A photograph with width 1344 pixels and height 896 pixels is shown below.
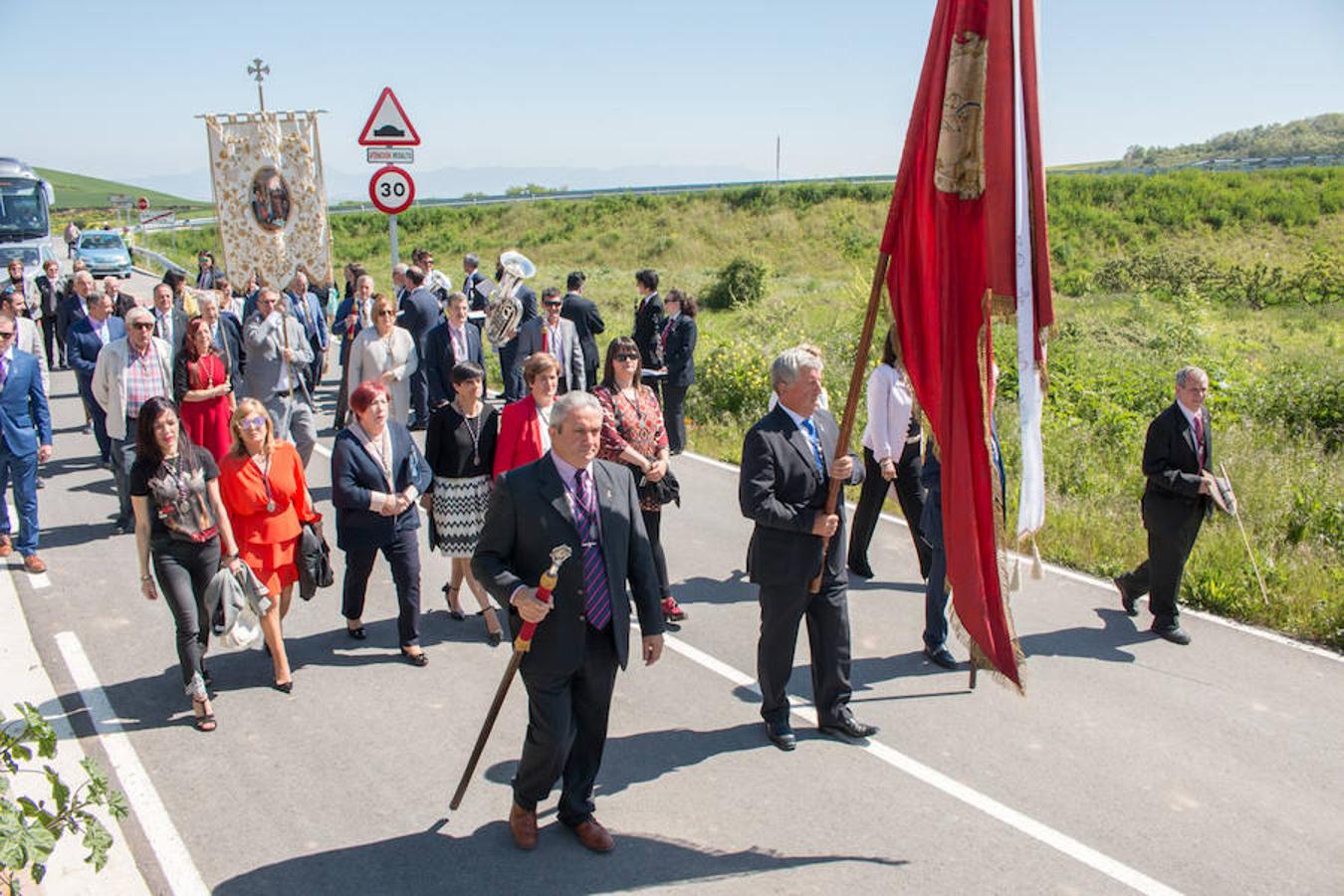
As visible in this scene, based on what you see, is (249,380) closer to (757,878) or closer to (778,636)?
(778,636)

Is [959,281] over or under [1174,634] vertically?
over

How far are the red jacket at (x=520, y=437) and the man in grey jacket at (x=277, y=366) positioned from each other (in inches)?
158

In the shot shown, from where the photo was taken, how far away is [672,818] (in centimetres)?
505

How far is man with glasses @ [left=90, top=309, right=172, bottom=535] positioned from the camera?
28.6 ft

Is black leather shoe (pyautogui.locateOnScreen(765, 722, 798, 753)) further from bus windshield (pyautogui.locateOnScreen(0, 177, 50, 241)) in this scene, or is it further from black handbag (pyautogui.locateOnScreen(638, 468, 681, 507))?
bus windshield (pyautogui.locateOnScreen(0, 177, 50, 241))

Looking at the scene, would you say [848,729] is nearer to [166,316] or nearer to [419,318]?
[419,318]

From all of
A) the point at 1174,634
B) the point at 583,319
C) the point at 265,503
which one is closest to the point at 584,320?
the point at 583,319

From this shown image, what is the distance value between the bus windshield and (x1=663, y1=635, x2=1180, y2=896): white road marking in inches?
1276

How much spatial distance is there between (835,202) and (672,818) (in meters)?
51.6

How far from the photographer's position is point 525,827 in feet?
15.6

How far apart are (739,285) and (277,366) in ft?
70.7

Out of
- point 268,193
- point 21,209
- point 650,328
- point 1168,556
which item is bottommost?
point 1168,556

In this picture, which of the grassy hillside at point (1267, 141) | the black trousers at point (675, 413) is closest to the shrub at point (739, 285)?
the black trousers at point (675, 413)

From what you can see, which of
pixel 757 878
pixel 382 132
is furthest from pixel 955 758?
pixel 382 132
